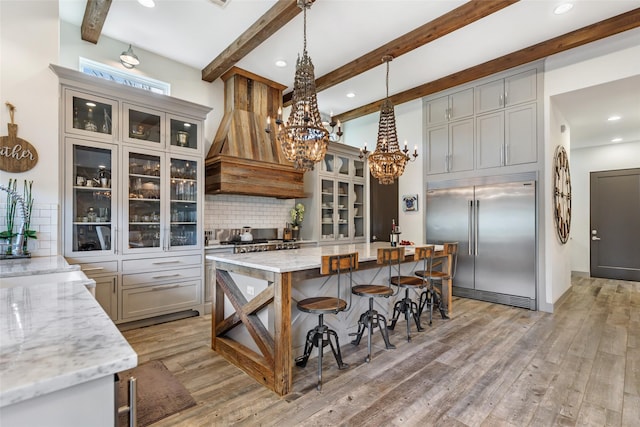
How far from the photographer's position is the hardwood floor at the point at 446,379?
199 centimetres

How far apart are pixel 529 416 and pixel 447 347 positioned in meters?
1.05

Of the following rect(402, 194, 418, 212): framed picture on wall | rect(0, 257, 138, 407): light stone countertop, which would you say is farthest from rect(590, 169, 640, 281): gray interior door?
rect(0, 257, 138, 407): light stone countertop

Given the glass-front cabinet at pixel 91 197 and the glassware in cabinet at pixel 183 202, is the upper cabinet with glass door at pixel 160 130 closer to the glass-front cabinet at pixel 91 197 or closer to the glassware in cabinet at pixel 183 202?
the glassware in cabinet at pixel 183 202

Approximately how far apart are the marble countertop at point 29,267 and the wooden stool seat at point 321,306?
71.4 inches

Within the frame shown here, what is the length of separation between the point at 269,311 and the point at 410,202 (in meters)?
4.03

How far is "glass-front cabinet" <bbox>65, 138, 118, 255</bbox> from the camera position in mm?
3209

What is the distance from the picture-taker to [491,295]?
4727mm

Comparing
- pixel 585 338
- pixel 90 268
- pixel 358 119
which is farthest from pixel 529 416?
pixel 358 119

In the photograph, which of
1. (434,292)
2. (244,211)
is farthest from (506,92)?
(244,211)

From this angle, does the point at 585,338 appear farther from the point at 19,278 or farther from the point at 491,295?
the point at 19,278

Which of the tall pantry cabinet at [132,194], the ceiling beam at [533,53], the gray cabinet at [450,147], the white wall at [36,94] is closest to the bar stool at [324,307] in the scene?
the tall pantry cabinet at [132,194]

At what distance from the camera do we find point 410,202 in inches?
228

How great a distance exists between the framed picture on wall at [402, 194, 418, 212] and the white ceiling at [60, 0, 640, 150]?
208 cm

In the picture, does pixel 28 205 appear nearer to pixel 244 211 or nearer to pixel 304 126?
pixel 304 126
